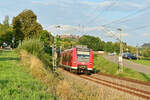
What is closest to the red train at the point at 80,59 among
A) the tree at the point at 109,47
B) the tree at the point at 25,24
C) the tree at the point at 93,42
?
the tree at the point at 25,24

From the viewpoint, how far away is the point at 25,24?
5600cm

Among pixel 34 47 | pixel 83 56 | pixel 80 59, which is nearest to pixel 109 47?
pixel 83 56

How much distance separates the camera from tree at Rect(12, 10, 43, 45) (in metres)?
54.1

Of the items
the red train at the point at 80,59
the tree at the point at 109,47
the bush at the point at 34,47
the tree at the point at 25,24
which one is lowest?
the red train at the point at 80,59

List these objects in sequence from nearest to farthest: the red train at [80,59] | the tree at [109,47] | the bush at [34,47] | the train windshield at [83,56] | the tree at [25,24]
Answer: the bush at [34,47], the red train at [80,59], the train windshield at [83,56], the tree at [25,24], the tree at [109,47]

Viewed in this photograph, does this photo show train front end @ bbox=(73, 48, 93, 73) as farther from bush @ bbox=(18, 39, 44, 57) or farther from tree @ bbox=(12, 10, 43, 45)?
tree @ bbox=(12, 10, 43, 45)

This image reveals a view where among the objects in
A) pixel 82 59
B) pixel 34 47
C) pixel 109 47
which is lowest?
pixel 82 59

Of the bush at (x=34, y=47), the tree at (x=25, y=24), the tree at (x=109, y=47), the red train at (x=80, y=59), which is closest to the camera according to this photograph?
the bush at (x=34, y=47)

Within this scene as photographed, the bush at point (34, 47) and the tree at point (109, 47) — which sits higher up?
the tree at point (109, 47)

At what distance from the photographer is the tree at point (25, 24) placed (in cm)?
5409

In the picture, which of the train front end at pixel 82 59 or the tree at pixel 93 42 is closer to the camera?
the train front end at pixel 82 59

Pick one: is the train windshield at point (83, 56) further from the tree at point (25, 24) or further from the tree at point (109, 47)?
the tree at point (109, 47)

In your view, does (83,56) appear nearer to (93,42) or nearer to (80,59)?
(80,59)

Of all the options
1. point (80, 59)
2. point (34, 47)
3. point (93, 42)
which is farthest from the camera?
point (93, 42)
